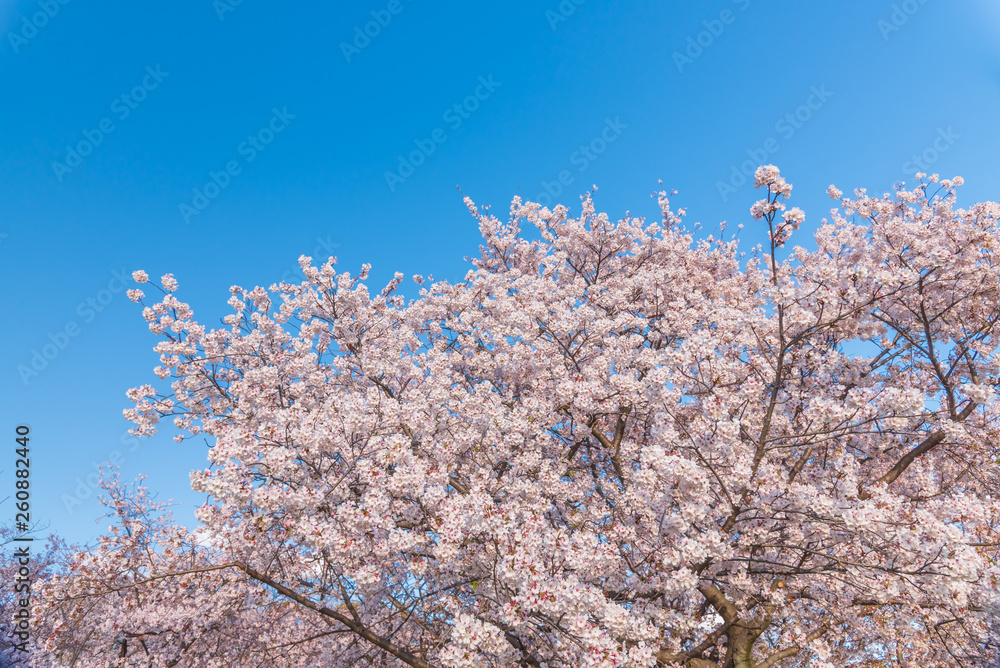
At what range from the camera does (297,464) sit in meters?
7.55

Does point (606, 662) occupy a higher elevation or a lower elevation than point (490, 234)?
lower

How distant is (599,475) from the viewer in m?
11.4

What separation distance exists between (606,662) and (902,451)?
8561 millimetres

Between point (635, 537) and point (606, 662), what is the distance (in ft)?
8.50

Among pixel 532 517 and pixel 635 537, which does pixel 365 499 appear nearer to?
pixel 532 517

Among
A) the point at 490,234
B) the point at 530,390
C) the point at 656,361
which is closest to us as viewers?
the point at 656,361

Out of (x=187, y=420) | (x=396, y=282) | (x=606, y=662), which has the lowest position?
(x=606, y=662)

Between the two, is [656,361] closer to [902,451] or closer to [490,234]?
[902,451]

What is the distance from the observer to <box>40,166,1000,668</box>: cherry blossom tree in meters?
6.80

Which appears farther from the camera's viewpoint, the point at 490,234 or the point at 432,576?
the point at 490,234

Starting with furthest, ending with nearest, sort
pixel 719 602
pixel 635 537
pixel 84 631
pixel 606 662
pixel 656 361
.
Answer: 1. pixel 84 631
2. pixel 656 361
3. pixel 719 602
4. pixel 635 537
5. pixel 606 662

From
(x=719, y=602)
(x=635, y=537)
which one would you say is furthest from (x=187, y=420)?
(x=719, y=602)

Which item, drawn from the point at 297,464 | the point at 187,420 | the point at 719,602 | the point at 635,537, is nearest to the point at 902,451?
the point at 719,602

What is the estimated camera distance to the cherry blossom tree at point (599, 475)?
6.80 m
